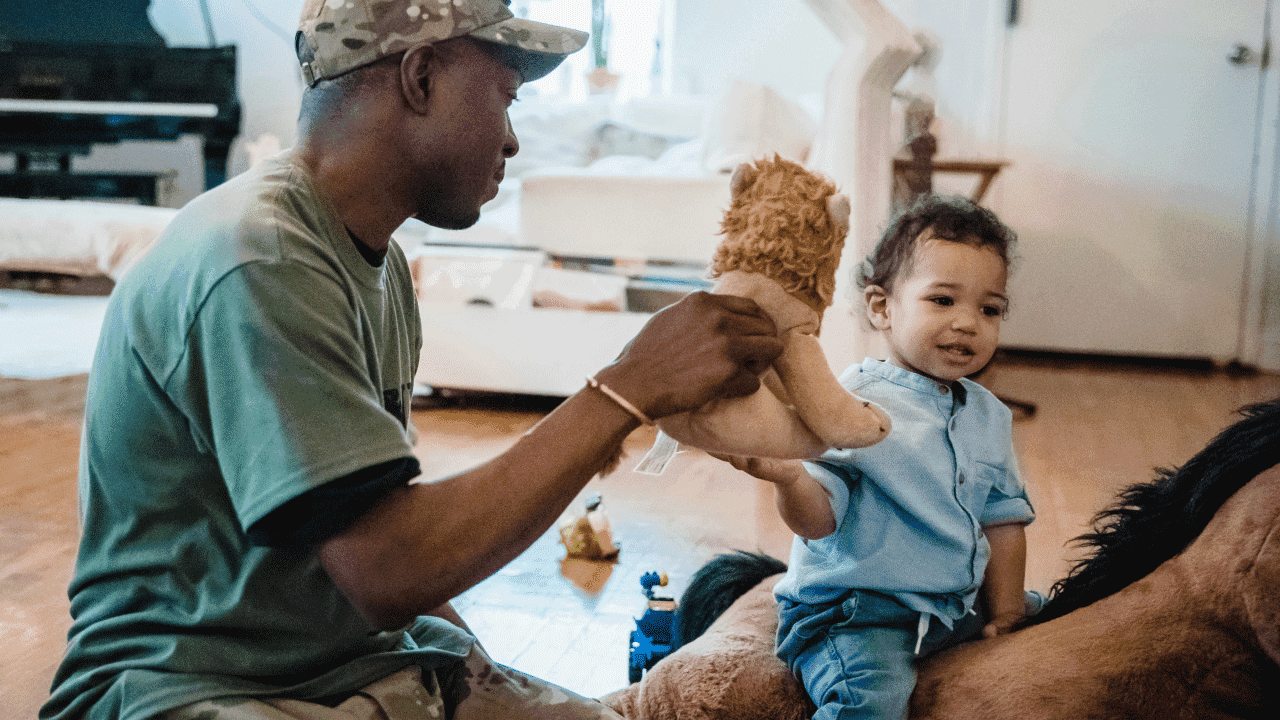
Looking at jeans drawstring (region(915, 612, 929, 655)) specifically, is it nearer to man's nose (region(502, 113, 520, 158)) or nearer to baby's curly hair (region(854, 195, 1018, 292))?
baby's curly hair (region(854, 195, 1018, 292))

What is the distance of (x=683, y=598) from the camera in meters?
1.36

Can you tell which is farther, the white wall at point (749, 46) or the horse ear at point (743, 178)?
the white wall at point (749, 46)

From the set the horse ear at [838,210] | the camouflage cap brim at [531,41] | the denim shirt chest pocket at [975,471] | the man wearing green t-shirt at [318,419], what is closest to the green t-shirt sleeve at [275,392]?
the man wearing green t-shirt at [318,419]

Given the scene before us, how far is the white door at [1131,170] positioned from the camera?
4367 mm

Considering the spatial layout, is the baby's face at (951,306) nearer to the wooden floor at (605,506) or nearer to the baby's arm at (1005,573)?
the baby's arm at (1005,573)

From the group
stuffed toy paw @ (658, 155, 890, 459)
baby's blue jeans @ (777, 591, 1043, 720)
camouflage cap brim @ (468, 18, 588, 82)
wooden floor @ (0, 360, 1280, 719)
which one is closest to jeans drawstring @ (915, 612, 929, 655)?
baby's blue jeans @ (777, 591, 1043, 720)

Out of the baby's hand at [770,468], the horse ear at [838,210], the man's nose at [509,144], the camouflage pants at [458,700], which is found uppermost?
the man's nose at [509,144]

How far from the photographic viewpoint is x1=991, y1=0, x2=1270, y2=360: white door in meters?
4.37

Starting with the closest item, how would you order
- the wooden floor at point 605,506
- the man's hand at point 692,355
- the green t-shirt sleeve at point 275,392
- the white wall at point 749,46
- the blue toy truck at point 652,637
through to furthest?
the green t-shirt sleeve at point 275,392 < the man's hand at point 692,355 < the blue toy truck at point 652,637 < the wooden floor at point 605,506 < the white wall at point 749,46

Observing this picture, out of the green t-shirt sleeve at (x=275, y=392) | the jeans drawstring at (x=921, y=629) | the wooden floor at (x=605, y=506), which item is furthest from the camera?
the wooden floor at (x=605, y=506)

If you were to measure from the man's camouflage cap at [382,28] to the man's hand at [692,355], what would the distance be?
0.85 ft

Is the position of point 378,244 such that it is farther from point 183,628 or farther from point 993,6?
point 993,6

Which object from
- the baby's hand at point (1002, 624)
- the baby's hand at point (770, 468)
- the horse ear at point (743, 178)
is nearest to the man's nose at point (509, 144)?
the horse ear at point (743, 178)

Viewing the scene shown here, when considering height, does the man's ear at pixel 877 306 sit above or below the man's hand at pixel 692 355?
below
